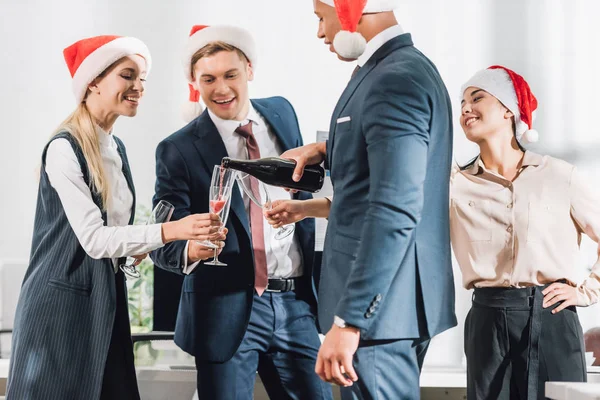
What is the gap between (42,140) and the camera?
14.3 ft

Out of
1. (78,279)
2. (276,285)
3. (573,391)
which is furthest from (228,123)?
(573,391)

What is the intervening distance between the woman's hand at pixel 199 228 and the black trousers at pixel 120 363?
0.95 ft

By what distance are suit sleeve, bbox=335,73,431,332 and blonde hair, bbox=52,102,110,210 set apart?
1.11m

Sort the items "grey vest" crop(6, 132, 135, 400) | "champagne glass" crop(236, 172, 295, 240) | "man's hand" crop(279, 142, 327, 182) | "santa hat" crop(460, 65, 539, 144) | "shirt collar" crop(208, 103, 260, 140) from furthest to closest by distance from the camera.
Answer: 1. "santa hat" crop(460, 65, 539, 144)
2. "shirt collar" crop(208, 103, 260, 140)
3. "champagne glass" crop(236, 172, 295, 240)
4. "grey vest" crop(6, 132, 135, 400)
5. "man's hand" crop(279, 142, 327, 182)

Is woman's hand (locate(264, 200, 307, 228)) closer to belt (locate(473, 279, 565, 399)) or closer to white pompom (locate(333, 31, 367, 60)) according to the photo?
white pompom (locate(333, 31, 367, 60))

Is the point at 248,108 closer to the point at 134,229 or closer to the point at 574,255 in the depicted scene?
the point at 134,229

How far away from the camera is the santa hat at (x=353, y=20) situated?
81.7 inches

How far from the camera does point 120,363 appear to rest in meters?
2.62

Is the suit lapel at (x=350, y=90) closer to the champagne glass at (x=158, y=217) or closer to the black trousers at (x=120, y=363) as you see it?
the champagne glass at (x=158, y=217)

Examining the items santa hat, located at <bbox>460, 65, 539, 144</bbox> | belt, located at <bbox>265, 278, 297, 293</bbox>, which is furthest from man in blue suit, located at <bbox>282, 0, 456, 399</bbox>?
santa hat, located at <bbox>460, 65, 539, 144</bbox>

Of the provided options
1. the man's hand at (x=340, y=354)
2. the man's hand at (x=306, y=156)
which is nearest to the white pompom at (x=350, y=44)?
the man's hand at (x=306, y=156)

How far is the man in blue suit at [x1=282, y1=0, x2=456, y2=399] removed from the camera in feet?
6.02

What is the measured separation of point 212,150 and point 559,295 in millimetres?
1336

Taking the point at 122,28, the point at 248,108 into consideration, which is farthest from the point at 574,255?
the point at 122,28
